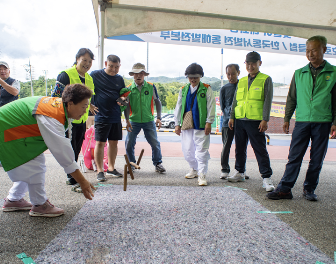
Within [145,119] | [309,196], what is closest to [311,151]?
[309,196]

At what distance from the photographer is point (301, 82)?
291 centimetres

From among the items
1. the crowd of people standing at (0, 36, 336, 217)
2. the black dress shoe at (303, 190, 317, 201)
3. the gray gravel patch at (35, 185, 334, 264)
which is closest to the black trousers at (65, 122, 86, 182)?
the crowd of people standing at (0, 36, 336, 217)

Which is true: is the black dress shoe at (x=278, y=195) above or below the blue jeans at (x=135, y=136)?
below

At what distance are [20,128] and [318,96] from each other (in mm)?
3139

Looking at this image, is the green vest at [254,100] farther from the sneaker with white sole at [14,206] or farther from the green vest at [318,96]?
the sneaker with white sole at [14,206]

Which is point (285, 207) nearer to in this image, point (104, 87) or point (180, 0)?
point (104, 87)

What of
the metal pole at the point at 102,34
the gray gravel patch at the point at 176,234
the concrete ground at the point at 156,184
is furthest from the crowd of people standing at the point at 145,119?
the metal pole at the point at 102,34

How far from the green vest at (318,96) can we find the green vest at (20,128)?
2697mm

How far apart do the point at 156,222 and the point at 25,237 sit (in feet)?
Answer: 3.46

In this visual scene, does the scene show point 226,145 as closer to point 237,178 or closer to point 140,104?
point 237,178

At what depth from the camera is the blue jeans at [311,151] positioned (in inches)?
108

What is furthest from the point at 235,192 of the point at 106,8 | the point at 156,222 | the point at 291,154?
the point at 106,8

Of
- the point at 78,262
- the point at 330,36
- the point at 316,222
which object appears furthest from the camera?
the point at 330,36

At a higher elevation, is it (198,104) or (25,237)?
(198,104)
